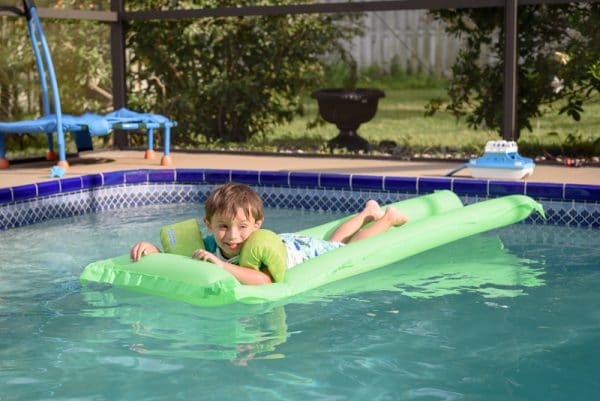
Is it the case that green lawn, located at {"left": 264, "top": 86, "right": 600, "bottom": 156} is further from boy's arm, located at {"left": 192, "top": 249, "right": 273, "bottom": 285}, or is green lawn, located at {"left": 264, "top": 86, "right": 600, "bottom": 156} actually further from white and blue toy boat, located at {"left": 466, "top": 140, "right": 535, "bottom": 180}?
boy's arm, located at {"left": 192, "top": 249, "right": 273, "bottom": 285}

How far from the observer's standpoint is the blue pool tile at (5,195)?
5.98m

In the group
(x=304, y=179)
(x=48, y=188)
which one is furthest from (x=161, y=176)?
(x=304, y=179)

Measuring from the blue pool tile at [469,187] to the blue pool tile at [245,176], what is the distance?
153 centimetres

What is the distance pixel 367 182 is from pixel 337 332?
3.10 m

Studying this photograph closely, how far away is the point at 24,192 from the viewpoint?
20.3 feet

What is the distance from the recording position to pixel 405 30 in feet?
35.6

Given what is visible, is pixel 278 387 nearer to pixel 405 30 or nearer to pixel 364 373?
pixel 364 373

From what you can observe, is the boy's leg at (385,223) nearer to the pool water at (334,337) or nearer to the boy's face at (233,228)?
the pool water at (334,337)

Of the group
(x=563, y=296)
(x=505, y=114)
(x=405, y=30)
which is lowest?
(x=563, y=296)

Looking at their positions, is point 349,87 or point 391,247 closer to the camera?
point 391,247

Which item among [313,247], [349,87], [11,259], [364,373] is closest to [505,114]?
[349,87]

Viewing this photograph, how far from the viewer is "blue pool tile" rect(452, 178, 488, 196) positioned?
632 cm

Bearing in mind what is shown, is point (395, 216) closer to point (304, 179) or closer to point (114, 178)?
point (304, 179)

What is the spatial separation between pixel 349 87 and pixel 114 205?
167 inches
